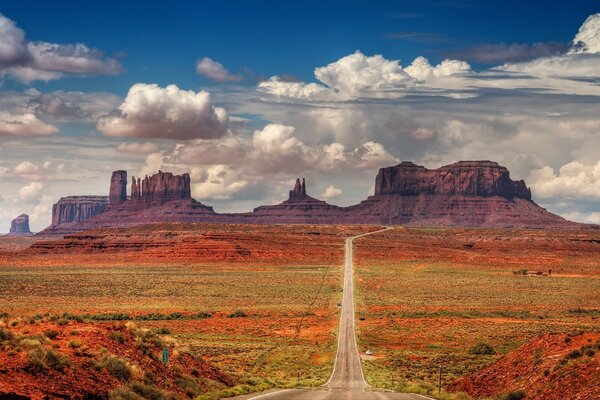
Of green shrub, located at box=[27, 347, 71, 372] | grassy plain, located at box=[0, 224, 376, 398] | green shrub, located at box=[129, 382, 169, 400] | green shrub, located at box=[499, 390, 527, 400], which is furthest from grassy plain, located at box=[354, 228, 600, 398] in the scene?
green shrub, located at box=[27, 347, 71, 372]

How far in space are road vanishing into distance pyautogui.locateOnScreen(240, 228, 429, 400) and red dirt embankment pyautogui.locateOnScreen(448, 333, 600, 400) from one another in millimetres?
3272

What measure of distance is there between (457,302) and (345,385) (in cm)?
5017

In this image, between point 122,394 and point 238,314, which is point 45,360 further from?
point 238,314

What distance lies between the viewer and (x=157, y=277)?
389 ft

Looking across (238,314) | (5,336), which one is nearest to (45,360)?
(5,336)

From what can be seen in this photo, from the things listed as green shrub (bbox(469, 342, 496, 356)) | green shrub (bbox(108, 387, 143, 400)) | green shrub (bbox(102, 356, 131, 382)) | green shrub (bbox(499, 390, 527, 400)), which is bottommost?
green shrub (bbox(469, 342, 496, 356))

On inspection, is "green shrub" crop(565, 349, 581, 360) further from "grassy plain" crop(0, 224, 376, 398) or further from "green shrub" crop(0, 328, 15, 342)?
"green shrub" crop(0, 328, 15, 342)

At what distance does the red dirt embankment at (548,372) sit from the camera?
78.3 ft

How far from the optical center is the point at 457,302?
273ft

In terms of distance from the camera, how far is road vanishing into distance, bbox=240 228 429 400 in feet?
90.2

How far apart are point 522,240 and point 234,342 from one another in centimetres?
15722

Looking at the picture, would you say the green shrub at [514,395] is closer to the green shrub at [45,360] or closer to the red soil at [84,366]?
the red soil at [84,366]

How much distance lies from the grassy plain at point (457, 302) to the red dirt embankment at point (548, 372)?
3.02 m

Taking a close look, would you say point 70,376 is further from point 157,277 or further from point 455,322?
point 157,277
